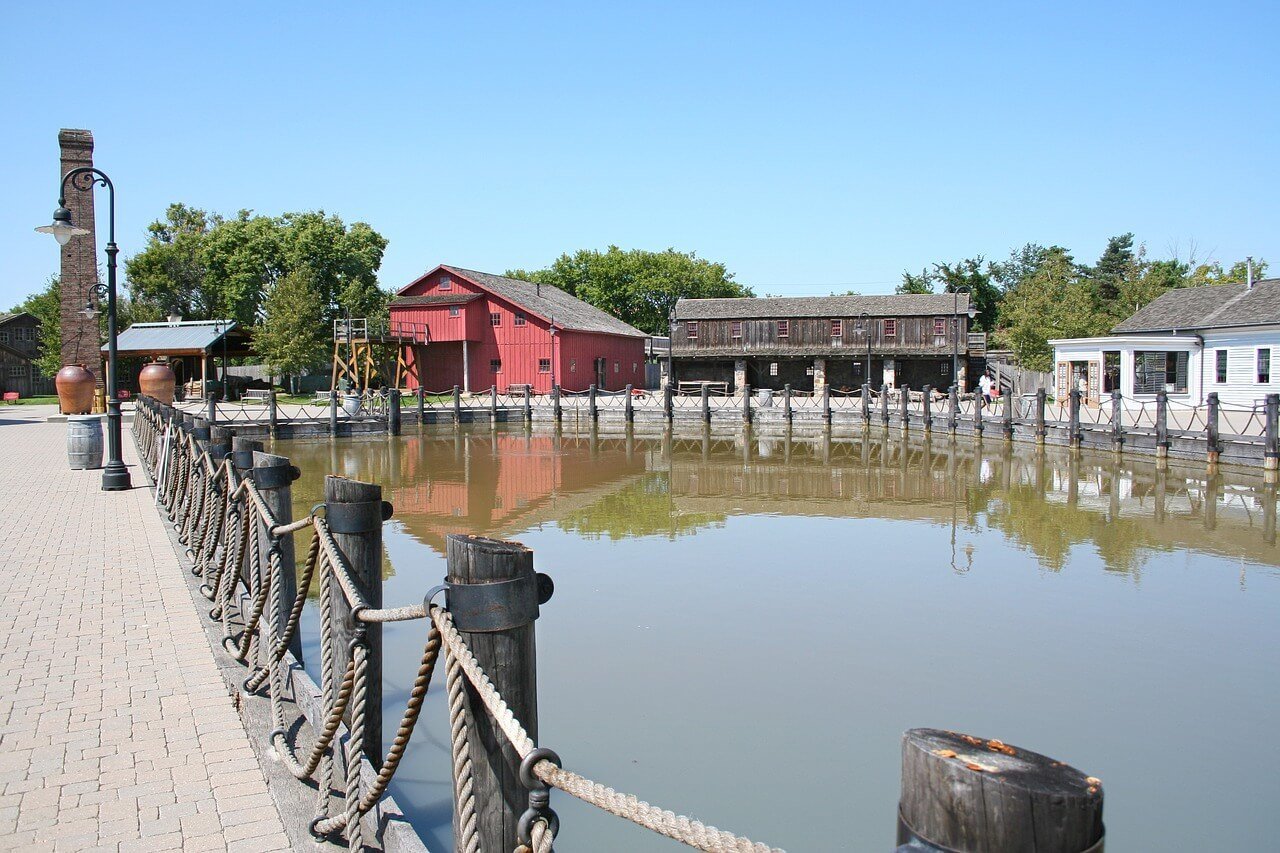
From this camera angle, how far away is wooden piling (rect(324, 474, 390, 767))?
4.06 metres

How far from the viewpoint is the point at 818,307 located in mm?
54938

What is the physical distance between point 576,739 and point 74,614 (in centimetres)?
420

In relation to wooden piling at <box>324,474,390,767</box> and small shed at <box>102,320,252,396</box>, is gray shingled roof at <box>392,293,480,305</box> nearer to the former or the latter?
small shed at <box>102,320,252,396</box>

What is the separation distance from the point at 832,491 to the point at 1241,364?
884 inches

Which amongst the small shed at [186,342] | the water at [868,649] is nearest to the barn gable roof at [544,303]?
the small shed at [186,342]

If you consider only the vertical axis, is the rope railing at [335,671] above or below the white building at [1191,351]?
below

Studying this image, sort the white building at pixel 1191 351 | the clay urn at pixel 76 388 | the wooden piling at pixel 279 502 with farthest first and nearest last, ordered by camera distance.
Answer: the white building at pixel 1191 351
the clay urn at pixel 76 388
the wooden piling at pixel 279 502

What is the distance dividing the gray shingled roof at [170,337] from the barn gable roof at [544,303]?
9.73 m

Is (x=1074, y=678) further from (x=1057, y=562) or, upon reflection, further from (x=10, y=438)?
(x=10, y=438)

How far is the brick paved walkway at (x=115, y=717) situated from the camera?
161 inches

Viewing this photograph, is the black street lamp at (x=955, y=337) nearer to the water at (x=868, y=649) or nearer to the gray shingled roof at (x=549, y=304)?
the gray shingled roof at (x=549, y=304)

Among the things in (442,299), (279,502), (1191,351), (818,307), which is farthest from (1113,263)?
(279,502)

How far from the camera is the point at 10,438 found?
26.8 meters

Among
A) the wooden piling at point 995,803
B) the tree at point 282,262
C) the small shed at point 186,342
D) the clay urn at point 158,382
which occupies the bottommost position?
the wooden piling at point 995,803
